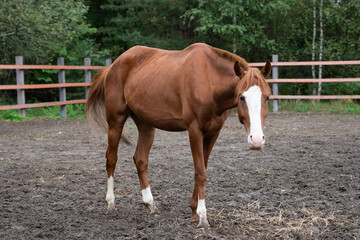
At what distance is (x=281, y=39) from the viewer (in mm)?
16531

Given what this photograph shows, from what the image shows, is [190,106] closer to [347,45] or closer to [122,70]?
[122,70]

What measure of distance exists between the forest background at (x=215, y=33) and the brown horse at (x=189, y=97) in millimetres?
8374

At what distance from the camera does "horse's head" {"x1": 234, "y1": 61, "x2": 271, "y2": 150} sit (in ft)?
9.50

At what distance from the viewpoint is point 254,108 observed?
295 cm

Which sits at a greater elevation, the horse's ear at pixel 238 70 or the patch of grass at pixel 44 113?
the horse's ear at pixel 238 70

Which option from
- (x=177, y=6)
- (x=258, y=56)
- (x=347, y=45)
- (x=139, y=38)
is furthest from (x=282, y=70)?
(x=139, y=38)

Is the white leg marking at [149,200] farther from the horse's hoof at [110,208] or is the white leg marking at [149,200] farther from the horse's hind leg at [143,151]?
A: the horse's hoof at [110,208]

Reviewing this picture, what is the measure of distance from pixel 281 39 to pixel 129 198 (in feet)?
45.1

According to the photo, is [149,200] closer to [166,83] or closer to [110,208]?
[110,208]

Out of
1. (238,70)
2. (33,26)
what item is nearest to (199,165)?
(238,70)

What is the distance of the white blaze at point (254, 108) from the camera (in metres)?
2.91

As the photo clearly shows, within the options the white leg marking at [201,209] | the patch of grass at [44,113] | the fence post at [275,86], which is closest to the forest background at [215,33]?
the patch of grass at [44,113]

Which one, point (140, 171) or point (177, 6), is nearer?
point (140, 171)

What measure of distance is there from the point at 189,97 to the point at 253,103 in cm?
65
